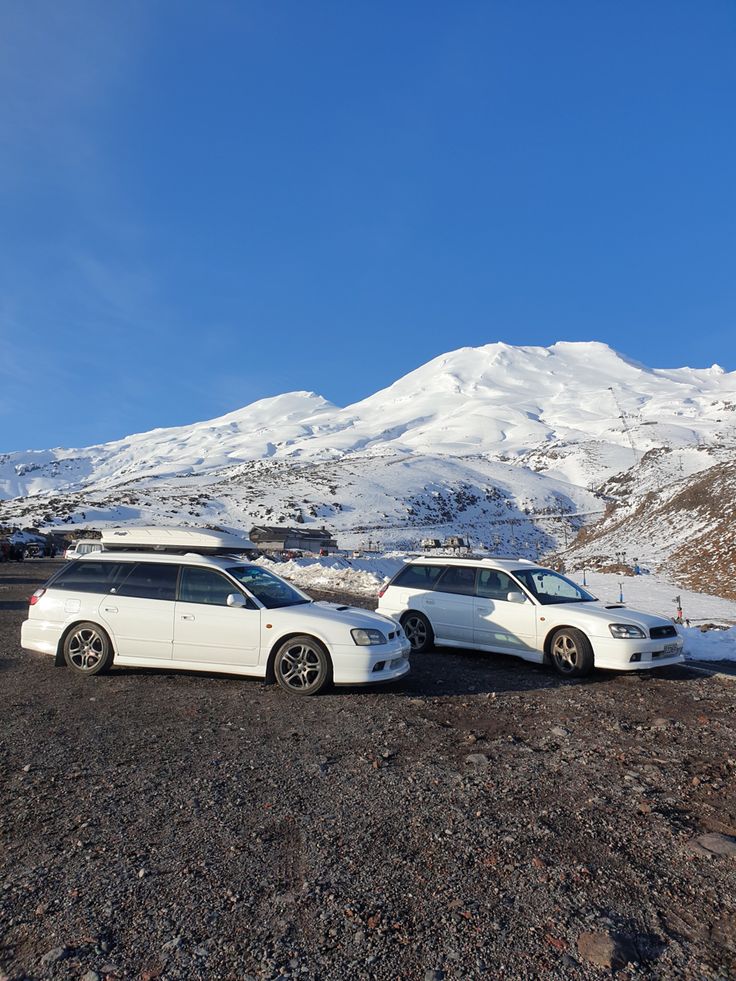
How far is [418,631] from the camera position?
10648 mm

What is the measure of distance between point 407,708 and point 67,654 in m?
4.70

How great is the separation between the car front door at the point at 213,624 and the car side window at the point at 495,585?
3966mm

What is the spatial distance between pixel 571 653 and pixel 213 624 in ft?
16.0

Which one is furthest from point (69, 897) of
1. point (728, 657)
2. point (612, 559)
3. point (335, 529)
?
point (335, 529)

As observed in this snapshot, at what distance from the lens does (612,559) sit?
31062 mm

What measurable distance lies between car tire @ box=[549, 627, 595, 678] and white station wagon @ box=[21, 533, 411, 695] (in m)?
2.43

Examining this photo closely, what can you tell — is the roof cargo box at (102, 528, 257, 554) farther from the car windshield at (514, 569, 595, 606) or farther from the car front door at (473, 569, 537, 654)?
the car windshield at (514, 569, 595, 606)

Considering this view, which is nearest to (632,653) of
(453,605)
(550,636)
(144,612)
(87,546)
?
(550,636)

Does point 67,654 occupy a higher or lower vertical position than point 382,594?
lower

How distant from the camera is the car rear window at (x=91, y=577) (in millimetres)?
8586

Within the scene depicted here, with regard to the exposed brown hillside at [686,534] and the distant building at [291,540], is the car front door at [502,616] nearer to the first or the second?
the exposed brown hillside at [686,534]

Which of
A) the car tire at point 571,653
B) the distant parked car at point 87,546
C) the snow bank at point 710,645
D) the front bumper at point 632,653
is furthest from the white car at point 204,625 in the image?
the snow bank at point 710,645

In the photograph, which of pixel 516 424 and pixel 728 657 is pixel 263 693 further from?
pixel 516 424

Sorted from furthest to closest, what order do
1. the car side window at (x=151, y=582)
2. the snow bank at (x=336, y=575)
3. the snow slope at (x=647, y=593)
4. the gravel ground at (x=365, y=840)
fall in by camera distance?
1. the snow bank at (x=336, y=575)
2. the snow slope at (x=647, y=593)
3. the car side window at (x=151, y=582)
4. the gravel ground at (x=365, y=840)
